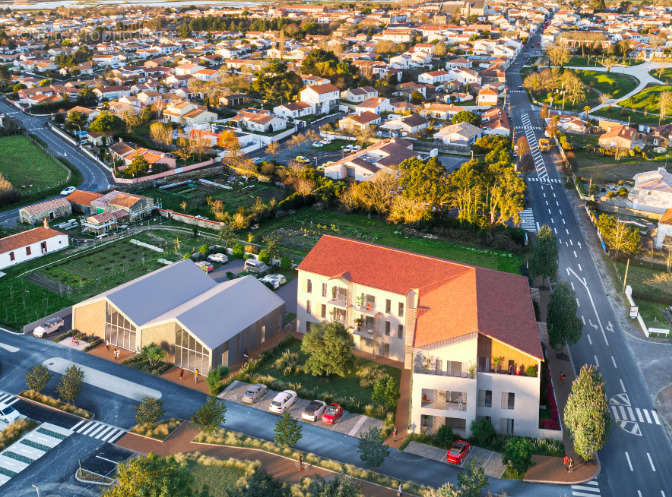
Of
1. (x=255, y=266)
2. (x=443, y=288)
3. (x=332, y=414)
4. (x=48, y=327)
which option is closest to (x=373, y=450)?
(x=332, y=414)

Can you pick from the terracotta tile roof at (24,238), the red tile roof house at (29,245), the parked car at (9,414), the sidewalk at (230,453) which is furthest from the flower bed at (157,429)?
the terracotta tile roof at (24,238)

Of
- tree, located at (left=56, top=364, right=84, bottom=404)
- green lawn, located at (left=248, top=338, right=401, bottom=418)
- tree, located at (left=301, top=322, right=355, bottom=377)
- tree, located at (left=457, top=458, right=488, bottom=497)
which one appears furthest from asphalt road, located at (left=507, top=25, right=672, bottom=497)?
tree, located at (left=56, top=364, right=84, bottom=404)

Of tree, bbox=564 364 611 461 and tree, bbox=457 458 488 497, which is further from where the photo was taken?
tree, bbox=564 364 611 461

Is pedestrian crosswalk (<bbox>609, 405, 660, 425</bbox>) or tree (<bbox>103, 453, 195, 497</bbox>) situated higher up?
tree (<bbox>103, 453, 195, 497</bbox>)

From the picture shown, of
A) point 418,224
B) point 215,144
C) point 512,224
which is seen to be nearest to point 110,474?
point 418,224

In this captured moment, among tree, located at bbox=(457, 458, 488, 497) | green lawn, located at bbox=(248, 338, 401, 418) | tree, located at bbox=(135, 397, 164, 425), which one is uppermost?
tree, located at bbox=(457, 458, 488, 497)

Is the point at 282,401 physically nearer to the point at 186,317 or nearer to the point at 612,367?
the point at 186,317

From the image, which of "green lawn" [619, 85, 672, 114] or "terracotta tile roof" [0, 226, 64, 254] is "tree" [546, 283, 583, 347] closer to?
"terracotta tile roof" [0, 226, 64, 254]
